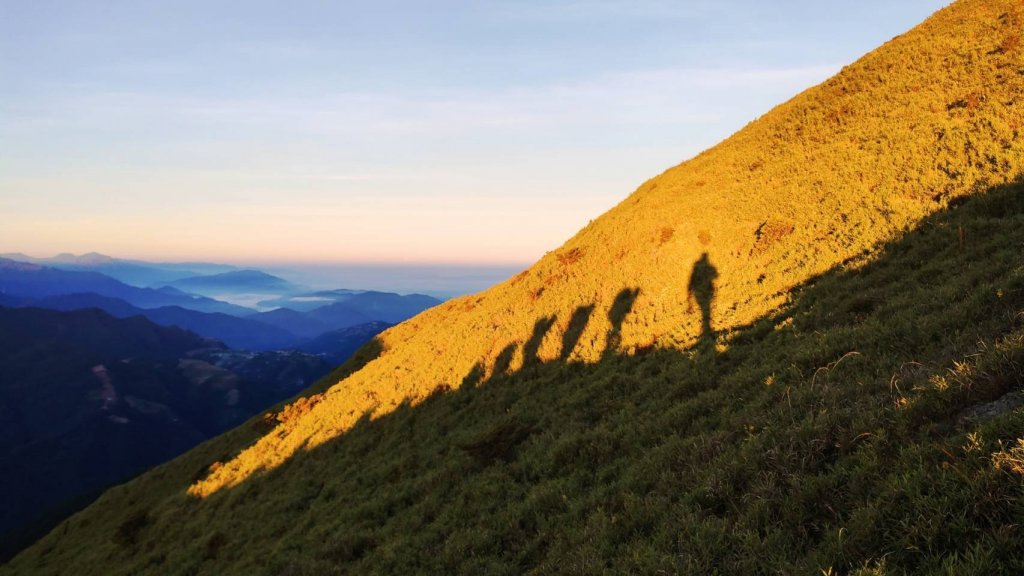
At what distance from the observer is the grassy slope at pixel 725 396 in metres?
5.89

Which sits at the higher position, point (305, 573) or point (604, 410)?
point (604, 410)

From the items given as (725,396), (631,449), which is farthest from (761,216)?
(631,449)

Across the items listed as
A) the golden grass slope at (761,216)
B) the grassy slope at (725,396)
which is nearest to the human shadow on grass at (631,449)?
the grassy slope at (725,396)

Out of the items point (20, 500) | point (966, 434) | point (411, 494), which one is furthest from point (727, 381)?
point (20, 500)

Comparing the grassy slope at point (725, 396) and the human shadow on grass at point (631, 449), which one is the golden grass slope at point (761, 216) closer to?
the grassy slope at point (725, 396)

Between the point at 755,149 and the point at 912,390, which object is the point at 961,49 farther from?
the point at 912,390

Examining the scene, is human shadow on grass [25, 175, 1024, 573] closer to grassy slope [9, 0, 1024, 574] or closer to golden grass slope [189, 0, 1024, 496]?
grassy slope [9, 0, 1024, 574]

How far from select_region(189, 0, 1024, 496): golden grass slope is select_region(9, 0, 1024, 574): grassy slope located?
0.56ft

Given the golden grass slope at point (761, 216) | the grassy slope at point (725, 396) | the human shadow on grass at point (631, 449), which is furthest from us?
the golden grass slope at point (761, 216)

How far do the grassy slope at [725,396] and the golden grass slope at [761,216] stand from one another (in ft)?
0.56

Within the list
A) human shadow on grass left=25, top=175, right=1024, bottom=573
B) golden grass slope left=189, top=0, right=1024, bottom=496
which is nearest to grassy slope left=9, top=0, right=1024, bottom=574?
human shadow on grass left=25, top=175, right=1024, bottom=573

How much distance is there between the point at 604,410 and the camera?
48.0 ft

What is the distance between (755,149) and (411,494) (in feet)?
95.2

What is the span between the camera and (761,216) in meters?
23.5
